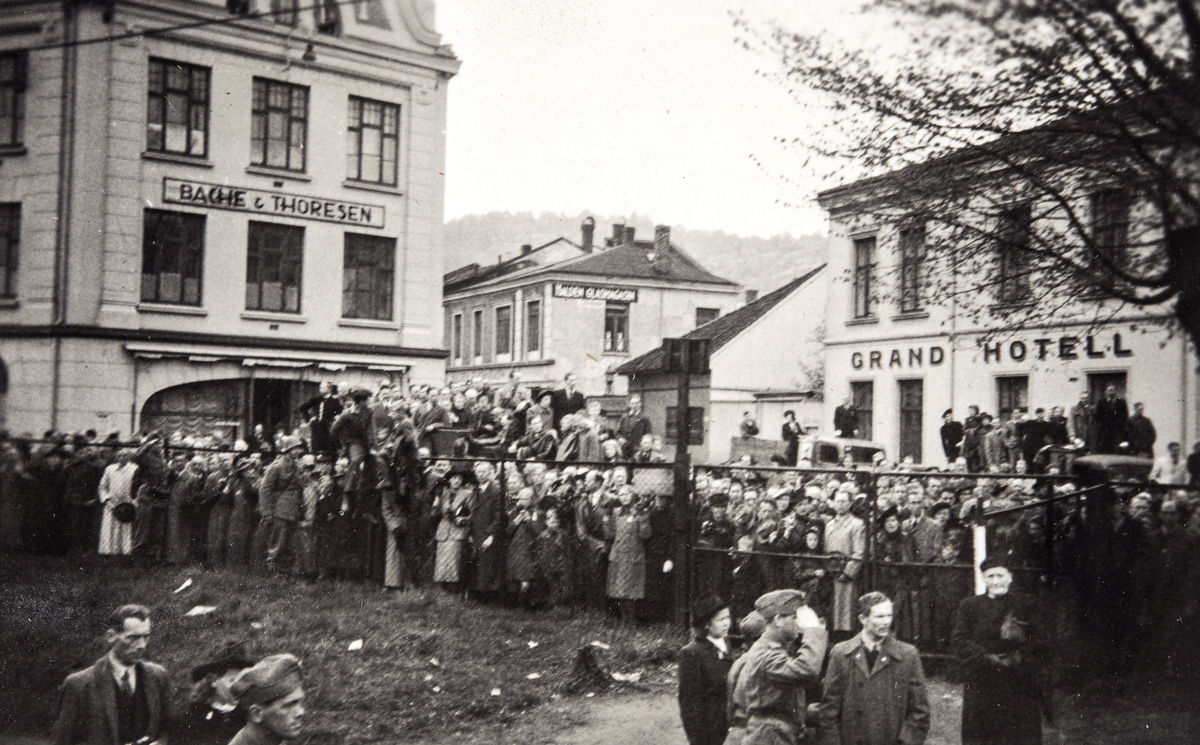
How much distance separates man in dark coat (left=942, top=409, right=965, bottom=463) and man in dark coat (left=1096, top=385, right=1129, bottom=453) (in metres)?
3.93

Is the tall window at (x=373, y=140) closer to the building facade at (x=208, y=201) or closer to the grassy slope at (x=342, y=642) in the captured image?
the building facade at (x=208, y=201)

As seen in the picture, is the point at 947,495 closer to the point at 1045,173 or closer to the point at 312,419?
the point at 1045,173

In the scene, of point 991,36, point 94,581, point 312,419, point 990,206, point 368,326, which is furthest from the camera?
point 368,326

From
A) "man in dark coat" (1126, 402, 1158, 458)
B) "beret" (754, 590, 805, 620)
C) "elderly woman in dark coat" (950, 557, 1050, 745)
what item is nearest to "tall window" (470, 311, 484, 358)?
"man in dark coat" (1126, 402, 1158, 458)

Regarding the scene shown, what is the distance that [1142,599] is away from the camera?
614cm

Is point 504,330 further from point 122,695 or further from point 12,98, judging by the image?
point 122,695

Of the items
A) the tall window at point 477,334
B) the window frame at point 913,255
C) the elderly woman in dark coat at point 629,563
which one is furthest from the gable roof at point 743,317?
the window frame at point 913,255

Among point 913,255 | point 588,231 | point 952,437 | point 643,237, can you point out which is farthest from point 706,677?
point 952,437

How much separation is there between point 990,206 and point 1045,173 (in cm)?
42

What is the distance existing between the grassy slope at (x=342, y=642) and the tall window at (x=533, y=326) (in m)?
6.04

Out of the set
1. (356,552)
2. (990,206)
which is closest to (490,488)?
(356,552)

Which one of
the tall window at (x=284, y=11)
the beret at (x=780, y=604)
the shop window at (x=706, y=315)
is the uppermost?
the tall window at (x=284, y=11)

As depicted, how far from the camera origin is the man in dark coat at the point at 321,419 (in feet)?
32.1

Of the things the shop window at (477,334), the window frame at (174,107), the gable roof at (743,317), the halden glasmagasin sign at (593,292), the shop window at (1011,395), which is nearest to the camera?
the window frame at (174,107)
